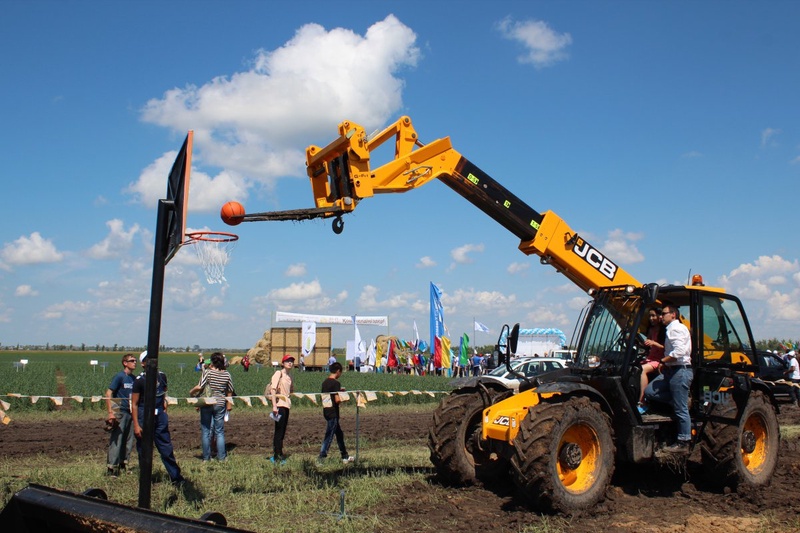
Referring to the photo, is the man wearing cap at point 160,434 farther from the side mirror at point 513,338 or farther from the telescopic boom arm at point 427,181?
the side mirror at point 513,338

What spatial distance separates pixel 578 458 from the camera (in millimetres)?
7906

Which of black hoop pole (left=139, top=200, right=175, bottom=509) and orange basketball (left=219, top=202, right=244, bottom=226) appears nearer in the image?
black hoop pole (left=139, top=200, right=175, bottom=509)

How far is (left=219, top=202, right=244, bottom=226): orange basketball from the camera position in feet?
22.7

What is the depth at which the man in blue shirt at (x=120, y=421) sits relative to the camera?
11047mm

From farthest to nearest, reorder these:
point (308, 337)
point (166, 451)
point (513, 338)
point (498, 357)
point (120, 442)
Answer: point (308, 337)
point (120, 442)
point (166, 451)
point (498, 357)
point (513, 338)

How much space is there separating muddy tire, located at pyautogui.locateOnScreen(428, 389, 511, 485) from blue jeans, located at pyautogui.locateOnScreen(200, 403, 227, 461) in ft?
15.6

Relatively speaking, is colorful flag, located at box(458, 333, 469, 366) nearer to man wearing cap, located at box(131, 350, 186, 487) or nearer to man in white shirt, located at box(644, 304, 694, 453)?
man wearing cap, located at box(131, 350, 186, 487)

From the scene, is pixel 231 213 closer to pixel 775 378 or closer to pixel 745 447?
pixel 745 447

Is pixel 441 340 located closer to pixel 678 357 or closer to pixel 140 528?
pixel 678 357

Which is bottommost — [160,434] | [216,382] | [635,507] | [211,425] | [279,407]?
[635,507]

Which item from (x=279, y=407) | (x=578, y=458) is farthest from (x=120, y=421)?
(x=578, y=458)

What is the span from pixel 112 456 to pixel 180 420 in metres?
8.57

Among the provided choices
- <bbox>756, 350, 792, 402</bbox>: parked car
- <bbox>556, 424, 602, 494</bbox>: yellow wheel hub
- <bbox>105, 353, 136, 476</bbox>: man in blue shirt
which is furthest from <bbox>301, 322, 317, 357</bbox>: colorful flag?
<bbox>556, 424, 602, 494</bbox>: yellow wheel hub

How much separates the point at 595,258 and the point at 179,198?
646 cm
